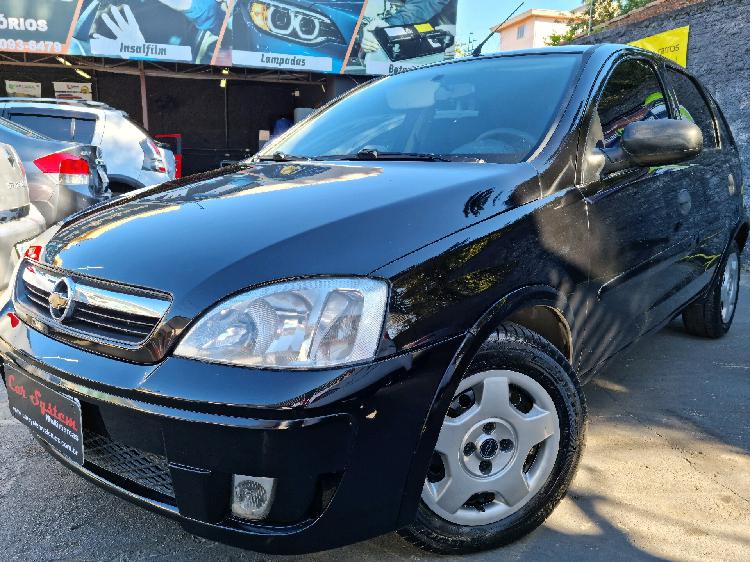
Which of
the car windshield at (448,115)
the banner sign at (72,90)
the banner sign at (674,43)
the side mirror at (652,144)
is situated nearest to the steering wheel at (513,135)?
the car windshield at (448,115)

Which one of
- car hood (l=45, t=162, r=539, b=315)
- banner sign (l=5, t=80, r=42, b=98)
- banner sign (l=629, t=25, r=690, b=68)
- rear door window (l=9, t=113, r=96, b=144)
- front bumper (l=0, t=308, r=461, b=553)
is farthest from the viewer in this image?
banner sign (l=5, t=80, r=42, b=98)

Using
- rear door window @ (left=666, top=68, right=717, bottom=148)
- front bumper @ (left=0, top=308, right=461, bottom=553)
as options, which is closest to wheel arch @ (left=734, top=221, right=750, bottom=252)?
rear door window @ (left=666, top=68, right=717, bottom=148)

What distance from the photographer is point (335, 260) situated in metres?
1.46

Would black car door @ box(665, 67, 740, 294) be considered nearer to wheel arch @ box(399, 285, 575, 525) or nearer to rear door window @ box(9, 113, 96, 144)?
wheel arch @ box(399, 285, 575, 525)

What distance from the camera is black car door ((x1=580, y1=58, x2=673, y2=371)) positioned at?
7.11ft

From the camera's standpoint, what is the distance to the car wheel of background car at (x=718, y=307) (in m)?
3.80

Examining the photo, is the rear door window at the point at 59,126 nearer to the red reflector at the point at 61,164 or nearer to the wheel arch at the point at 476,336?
the red reflector at the point at 61,164

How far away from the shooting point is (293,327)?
4.58 ft

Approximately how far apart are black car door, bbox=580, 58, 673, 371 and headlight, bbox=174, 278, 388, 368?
1.03 metres

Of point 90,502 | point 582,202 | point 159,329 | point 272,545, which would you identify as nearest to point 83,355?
point 159,329

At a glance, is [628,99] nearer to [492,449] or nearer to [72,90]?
[492,449]

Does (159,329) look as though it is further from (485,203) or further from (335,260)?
(485,203)

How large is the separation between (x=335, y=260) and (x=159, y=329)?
17.1 inches

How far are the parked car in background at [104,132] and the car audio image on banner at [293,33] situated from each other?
21.5ft
